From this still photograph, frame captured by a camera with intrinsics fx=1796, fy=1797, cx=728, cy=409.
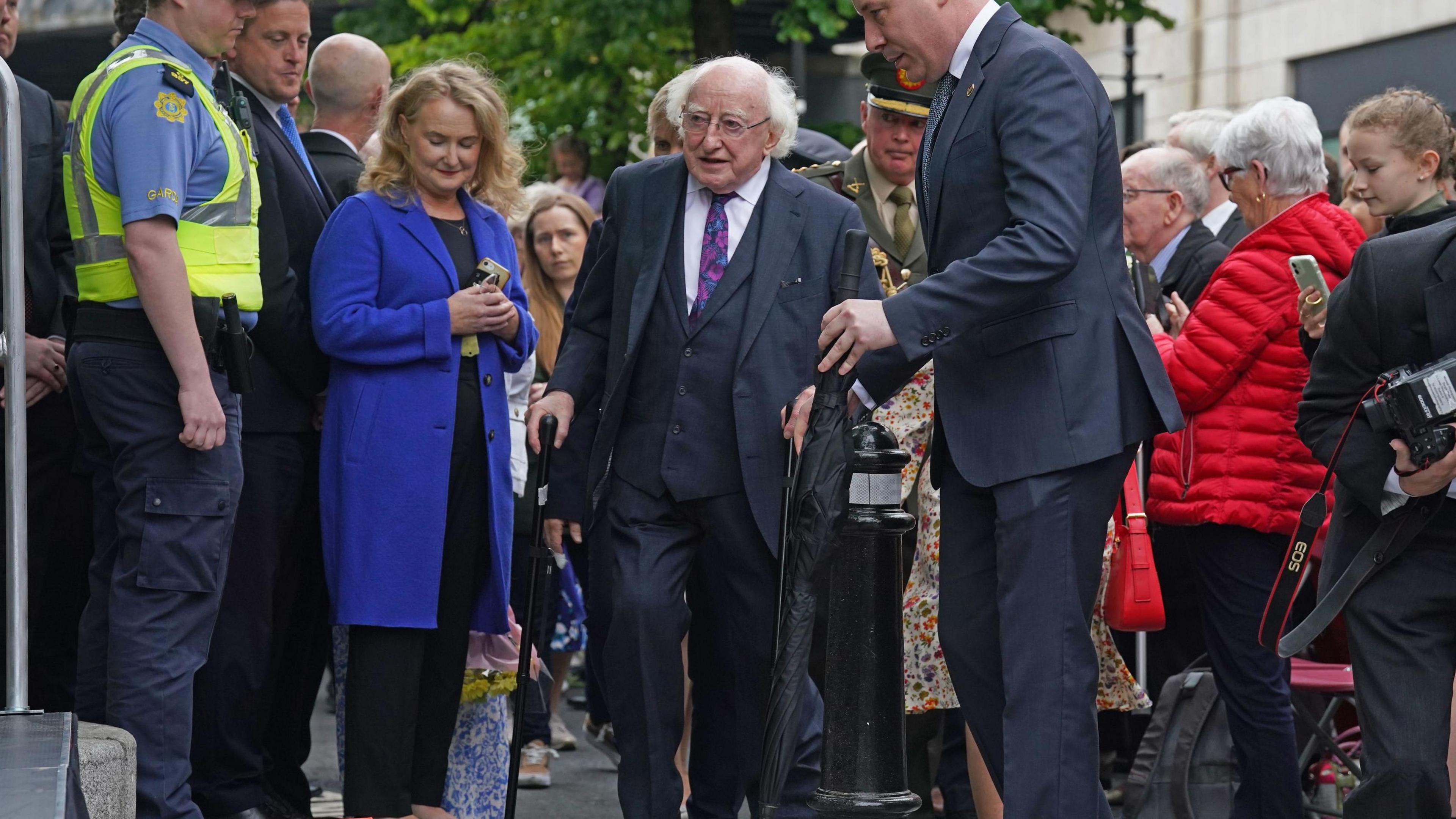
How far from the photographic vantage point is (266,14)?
566cm

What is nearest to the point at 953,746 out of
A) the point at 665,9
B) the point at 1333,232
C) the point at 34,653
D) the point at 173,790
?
the point at 1333,232

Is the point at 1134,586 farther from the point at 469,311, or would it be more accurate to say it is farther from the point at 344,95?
the point at 344,95

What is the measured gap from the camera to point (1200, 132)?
26.8ft

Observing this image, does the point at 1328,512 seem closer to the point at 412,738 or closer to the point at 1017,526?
the point at 1017,526

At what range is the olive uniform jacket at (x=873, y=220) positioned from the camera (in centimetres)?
640

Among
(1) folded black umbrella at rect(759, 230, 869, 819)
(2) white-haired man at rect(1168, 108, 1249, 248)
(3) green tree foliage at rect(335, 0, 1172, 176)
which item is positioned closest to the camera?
(1) folded black umbrella at rect(759, 230, 869, 819)

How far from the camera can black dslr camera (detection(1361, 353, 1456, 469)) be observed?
13.3 feet

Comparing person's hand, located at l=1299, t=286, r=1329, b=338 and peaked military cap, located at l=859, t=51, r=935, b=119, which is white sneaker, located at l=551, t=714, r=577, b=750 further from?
person's hand, located at l=1299, t=286, r=1329, b=338

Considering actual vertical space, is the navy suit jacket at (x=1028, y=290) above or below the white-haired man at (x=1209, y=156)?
below

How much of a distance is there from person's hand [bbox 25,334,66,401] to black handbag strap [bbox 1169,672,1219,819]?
3810mm

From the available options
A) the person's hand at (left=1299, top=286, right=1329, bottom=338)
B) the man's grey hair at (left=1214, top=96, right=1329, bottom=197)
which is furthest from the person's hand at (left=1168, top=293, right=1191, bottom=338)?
the person's hand at (left=1299, top=286, right=1329, bottom=338)

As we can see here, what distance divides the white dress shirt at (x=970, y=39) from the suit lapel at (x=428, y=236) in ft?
6.32

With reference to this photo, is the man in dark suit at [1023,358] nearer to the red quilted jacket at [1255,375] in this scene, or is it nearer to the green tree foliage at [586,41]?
the red quilted jacket at [1255,375]

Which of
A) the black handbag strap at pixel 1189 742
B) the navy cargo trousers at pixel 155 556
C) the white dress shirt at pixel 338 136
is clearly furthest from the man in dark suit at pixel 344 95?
the black handbag strap at pixel 1189 742
